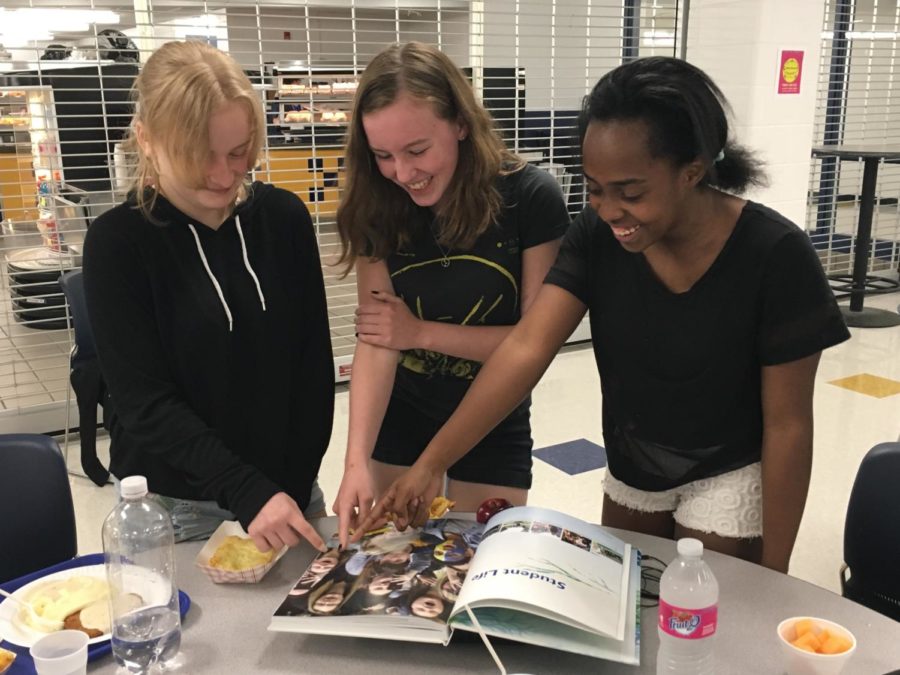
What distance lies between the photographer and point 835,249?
22.0 feet

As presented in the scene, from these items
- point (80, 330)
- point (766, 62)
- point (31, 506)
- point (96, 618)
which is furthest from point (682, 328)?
point (766, 62)

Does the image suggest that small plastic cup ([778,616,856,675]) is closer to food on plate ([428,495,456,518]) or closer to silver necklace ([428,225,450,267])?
food on plate ([428,495,456,518])

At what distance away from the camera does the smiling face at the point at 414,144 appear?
4.83 ft

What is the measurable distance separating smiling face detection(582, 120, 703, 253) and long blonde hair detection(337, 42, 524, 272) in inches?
13.4

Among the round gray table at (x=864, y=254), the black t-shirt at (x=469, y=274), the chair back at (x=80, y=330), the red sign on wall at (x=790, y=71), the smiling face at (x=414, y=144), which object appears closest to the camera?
the smiling face at (x=414, y=144)

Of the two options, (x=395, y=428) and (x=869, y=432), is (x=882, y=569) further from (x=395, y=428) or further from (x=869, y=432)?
(x=869, y=432)

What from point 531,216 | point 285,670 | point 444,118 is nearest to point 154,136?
point 444,118

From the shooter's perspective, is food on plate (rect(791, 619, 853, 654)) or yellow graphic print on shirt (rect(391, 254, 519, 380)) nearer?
food on plate (rect(791, 619, 853, 654))

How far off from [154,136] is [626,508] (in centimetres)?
103

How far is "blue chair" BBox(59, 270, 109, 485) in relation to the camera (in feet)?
9.17

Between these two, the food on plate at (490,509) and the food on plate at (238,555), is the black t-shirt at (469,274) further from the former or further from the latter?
the food on plate at (238,555)

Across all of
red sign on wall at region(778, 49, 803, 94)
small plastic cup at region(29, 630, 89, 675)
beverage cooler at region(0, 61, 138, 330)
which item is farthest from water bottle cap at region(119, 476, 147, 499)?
red sign on wall at region(778, 49, 803, 94)

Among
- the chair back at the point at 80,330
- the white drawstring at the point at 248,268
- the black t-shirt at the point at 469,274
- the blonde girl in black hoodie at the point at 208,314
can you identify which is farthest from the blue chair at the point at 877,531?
the chair back at the point at 80,330

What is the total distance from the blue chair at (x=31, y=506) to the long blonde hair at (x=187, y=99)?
1.73ft
